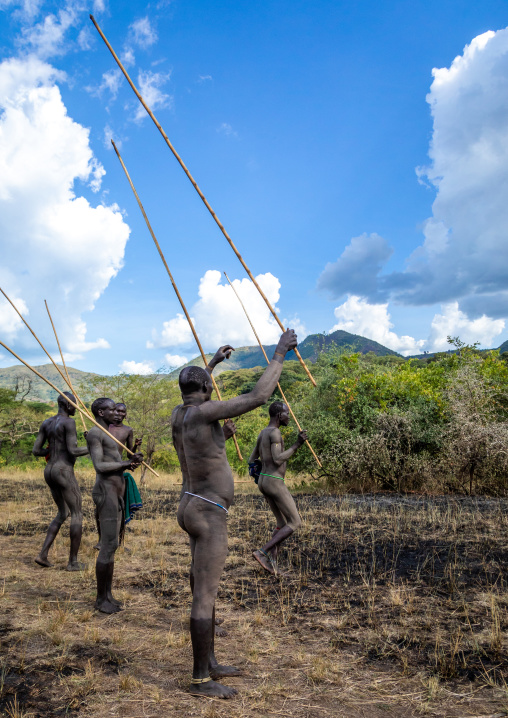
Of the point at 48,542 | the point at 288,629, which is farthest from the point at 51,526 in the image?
the point at 288,629

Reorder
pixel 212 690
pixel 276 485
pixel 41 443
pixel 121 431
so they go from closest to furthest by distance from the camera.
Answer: pixel 212 690 → pixel 121 431 → pixel 276 485 → pixel 41 443

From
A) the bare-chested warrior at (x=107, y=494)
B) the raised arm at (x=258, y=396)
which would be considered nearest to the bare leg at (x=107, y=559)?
the bare-chested warrior at (x=107, y=494)

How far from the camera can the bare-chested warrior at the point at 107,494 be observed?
4.96 metres

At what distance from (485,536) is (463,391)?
6.40 metres

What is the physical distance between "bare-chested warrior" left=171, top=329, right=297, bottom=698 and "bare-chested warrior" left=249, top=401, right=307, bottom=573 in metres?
2.66

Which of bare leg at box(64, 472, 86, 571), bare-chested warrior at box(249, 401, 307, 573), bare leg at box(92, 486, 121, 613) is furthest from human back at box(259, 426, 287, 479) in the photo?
bare leg at box(64, 472, 86, 571)

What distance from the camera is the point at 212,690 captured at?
326 cm

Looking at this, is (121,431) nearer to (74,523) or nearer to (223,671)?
(74,523)

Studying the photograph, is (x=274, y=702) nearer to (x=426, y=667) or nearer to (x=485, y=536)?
(x=426, y=667)

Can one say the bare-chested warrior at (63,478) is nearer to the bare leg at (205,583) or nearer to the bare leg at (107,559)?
the bare leg at (107,559)

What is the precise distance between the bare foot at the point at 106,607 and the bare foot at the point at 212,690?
1894 millimetres

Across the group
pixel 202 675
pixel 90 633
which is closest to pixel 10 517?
pixel 90 633

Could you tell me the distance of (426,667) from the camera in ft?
12.2

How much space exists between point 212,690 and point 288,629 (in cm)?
142
